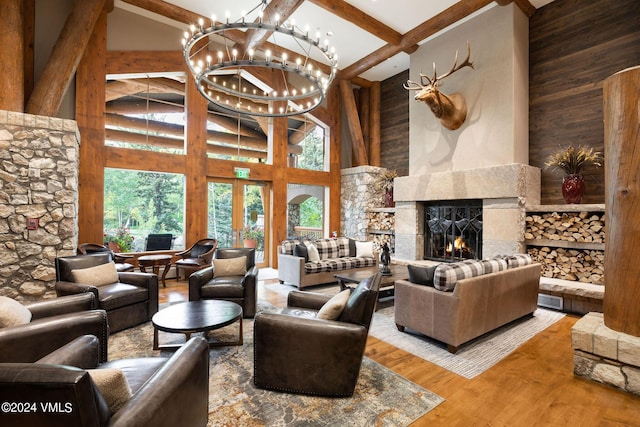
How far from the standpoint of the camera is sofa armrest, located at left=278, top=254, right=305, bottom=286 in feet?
17.1

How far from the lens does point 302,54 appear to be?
702 cm

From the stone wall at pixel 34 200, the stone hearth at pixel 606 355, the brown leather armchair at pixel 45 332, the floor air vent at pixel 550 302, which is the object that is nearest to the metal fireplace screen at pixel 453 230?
the floor air vent at pixel 550 302

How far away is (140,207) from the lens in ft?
19.6

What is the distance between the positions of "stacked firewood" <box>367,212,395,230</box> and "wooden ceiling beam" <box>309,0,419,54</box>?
11.8 ft

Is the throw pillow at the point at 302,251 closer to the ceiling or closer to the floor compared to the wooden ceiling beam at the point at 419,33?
closer to the floor

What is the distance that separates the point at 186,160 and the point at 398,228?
4.60 meters

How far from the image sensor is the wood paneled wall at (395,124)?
7512mm

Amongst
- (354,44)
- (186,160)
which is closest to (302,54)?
(354,44)

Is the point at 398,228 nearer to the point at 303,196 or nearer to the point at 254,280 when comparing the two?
the point at 303,196

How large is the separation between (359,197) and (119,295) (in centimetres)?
559

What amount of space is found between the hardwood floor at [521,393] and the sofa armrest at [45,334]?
2299 millimetres

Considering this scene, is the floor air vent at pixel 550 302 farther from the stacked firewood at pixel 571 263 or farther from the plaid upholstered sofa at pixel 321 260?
the plaid upholstered sofa at pixel 321 260

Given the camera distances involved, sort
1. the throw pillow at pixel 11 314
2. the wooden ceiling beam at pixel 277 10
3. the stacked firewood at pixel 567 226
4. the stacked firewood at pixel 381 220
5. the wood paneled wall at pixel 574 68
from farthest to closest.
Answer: the stacked firewood at pixel 381 220 < the wooden ceiling beam at pixel 277 10 < the wood paneled wall at pixel 574 68 < the stacked firewood at pixel 567 226 < the throw pillow at pixel 11 314

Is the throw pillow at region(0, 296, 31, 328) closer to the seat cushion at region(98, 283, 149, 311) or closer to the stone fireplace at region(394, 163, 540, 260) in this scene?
the seat cushion at region(98, 283, 149, 311)
